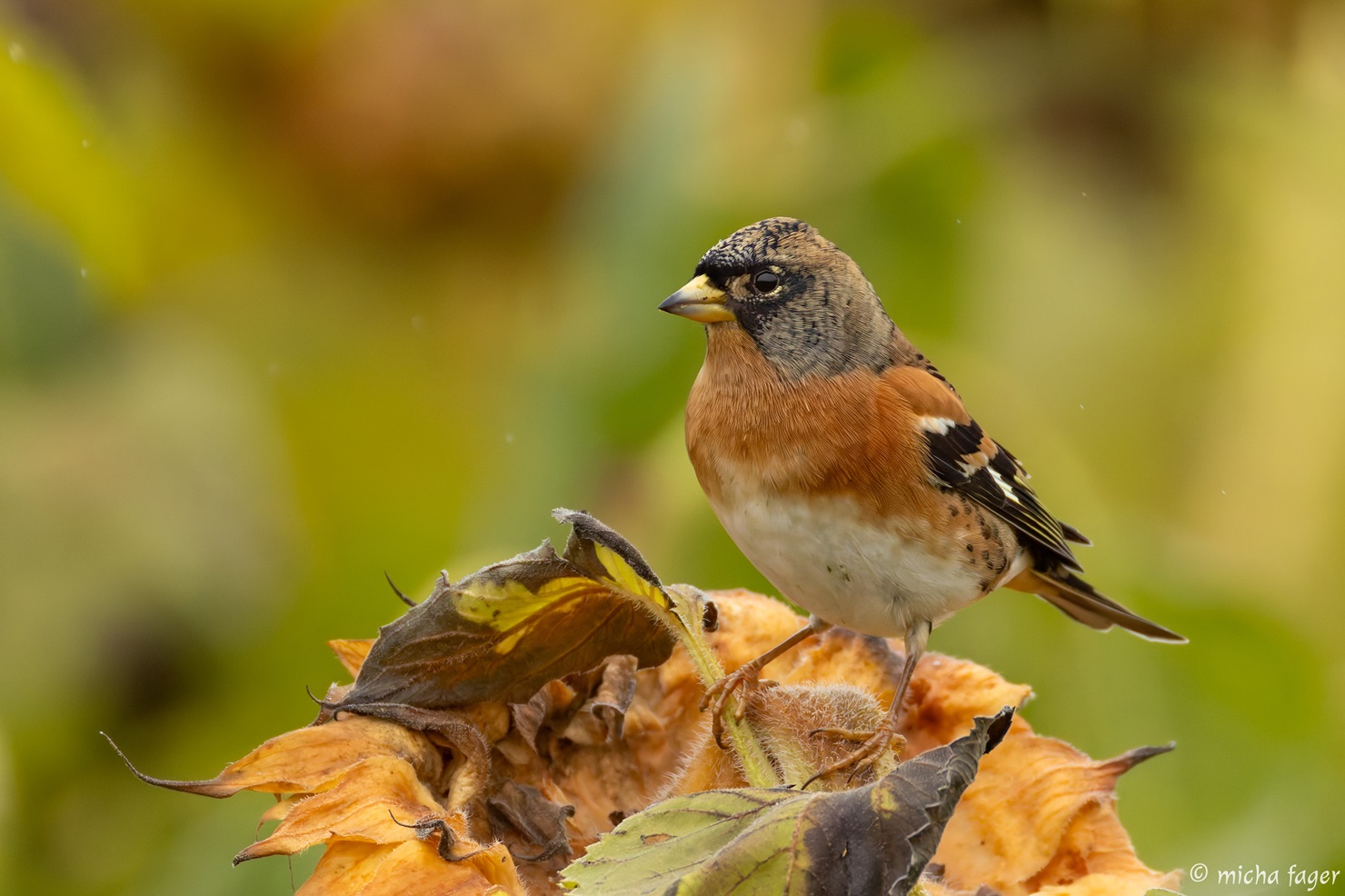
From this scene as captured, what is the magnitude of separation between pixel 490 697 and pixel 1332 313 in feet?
7.47

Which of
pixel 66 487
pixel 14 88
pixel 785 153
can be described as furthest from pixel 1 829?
pixel 785 153

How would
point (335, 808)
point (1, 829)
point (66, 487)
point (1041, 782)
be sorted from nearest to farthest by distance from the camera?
point (335, 808), point (1041, 782), point (1, 829), point (66, 487)

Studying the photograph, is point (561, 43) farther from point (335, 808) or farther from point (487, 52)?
point (335, 808)

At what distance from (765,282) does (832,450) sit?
9.1 inches

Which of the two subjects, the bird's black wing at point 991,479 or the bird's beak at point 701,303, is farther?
the bird's black wing at point 991,479

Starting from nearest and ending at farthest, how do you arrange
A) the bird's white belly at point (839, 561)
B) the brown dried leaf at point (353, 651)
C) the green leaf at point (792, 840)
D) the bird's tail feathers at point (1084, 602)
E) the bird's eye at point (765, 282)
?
the green leaf at point (792, 840) → the brown dried leaf at point (353, 651) → the bird's white belly at point (839, 561) → the bird's eye at point (765, 282) → the bird's tail feathers at point (1084, 602)

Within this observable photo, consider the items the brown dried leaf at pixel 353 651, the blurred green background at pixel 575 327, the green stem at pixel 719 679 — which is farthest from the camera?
the blurred green background at pixel 575 327

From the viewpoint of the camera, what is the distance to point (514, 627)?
109cm

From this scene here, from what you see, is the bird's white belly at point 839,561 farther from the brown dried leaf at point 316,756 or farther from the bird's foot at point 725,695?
the brown dried leaf at point 316,756

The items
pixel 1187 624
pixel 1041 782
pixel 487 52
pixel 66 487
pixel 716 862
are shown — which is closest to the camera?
pixel 716 862

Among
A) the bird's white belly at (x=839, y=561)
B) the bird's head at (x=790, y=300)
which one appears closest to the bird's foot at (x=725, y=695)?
the bird's white belly at (x=839, y=561)

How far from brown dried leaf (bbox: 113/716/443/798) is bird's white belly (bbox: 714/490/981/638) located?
65 centimetres

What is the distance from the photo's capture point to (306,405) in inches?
102

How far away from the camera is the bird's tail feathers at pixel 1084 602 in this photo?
2.07 m
